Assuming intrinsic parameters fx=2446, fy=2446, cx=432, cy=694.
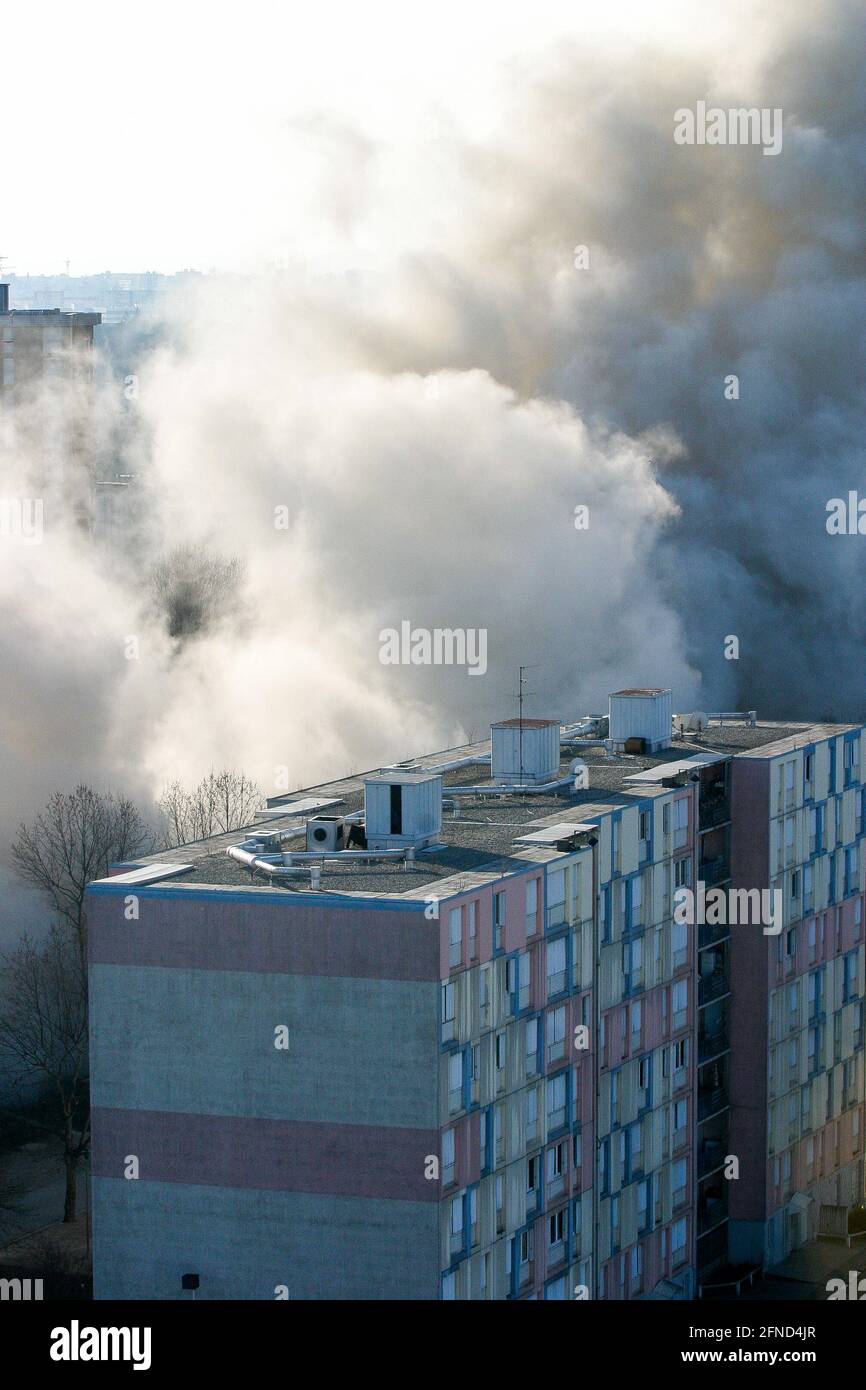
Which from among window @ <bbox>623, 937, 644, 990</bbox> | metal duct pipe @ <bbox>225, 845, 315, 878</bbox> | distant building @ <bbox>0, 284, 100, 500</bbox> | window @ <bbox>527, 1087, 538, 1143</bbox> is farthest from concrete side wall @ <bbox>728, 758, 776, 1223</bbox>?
distant building @ <bbox>0, 284, 100, 500</bbox>

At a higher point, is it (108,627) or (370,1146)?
(108,627)

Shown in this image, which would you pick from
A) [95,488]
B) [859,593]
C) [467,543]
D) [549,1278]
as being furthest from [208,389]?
[549,1278]

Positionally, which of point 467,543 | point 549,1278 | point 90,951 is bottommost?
point 549,1278

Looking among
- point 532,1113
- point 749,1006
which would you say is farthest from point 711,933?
point 532,1113

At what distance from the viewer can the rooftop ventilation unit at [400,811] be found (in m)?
27.5

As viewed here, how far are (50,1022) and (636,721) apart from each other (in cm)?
1129

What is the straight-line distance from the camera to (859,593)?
66.6 meters

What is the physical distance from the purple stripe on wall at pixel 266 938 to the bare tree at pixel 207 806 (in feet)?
67.0

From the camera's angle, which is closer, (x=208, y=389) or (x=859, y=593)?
(x=859, y=593)

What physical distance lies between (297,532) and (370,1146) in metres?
40.8

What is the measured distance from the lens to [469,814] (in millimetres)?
30078

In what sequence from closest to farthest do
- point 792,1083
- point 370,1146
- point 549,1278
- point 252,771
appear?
point 370,1146 < point 549,1278 < point 792,1083 < point 252,771
